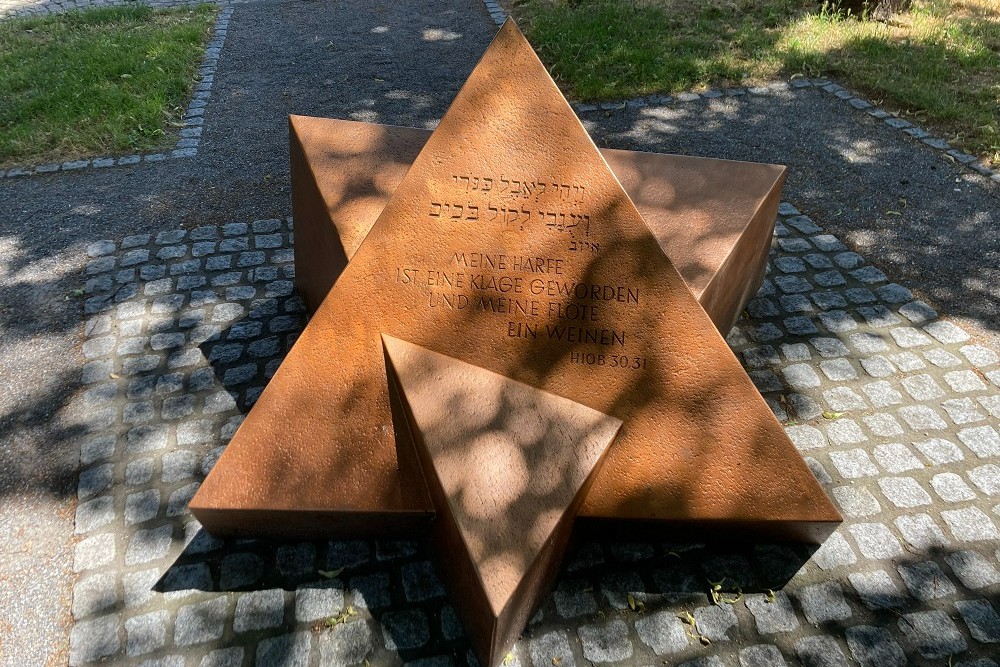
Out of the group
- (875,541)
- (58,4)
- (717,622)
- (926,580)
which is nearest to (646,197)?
(875,541)

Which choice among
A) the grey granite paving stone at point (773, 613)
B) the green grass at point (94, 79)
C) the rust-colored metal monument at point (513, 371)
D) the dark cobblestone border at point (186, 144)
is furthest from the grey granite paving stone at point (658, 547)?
the green grass at point (94, 79)

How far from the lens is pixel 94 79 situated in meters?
6.96

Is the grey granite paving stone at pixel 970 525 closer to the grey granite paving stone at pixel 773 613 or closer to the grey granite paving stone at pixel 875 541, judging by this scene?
the grey granite paving stone at pixel 875 541

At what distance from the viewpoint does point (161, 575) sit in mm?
2908

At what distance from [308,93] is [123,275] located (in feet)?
10.8

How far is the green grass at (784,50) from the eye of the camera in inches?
262

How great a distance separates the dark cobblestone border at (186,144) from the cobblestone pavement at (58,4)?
2.09 m

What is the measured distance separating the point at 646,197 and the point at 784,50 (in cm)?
525

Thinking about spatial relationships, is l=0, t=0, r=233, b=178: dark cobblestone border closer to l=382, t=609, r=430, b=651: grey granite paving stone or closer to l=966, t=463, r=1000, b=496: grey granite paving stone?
l=382, t=609, r=430, b=651: grey granite paving stone

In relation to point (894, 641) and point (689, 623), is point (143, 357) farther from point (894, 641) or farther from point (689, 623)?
point (894, 641)

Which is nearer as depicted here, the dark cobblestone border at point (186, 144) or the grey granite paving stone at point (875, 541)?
the grey granite paving stone at point (875, 541)

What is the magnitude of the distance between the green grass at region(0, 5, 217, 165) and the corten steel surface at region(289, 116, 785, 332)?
342 cm

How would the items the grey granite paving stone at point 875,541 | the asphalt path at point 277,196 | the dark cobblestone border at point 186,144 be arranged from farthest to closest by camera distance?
the dark cobblestone border at point 186,144
the asphalt path at point 277,196
the grey granite paving stone at point 875,541

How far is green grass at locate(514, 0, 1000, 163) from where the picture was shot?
6.66m
